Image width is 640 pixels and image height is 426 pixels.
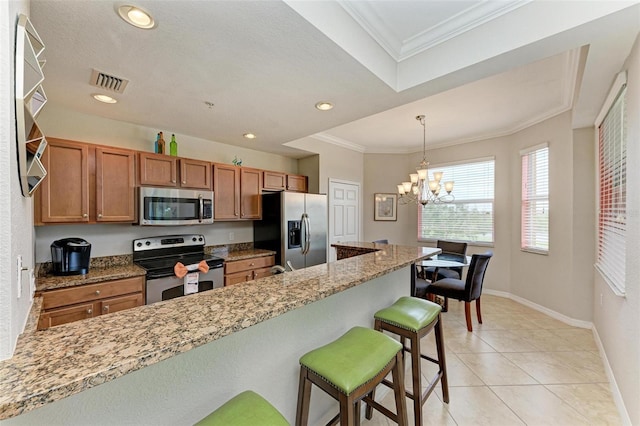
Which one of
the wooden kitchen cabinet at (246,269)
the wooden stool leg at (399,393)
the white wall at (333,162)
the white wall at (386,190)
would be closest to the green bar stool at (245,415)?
the wooden stool leg at (399,393)

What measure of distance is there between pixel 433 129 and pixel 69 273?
4950mm

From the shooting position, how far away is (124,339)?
0.75 meters

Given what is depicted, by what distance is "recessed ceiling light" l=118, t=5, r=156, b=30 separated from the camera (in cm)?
139

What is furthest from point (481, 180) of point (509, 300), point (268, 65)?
point (268, 65)

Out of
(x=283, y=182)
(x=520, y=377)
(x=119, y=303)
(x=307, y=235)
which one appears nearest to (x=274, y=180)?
(x=283, y=182)

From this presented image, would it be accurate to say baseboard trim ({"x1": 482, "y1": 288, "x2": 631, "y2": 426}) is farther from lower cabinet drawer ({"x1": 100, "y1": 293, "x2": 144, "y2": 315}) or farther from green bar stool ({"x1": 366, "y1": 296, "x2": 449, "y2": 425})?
lower cabinet drawer ({"x1": 100, "y1": 293, "x2": 144, "y2": 315})

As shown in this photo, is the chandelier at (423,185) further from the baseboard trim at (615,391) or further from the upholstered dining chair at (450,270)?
the baseboard trim at (615,391)

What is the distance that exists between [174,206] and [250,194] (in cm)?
107

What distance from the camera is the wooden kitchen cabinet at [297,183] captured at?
14.6ft

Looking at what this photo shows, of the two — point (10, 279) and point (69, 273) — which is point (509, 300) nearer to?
point (10, 279)

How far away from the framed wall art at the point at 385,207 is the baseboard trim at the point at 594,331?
2121 mm

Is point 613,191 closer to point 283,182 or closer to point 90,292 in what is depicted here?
point 283,182

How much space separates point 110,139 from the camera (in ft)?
9.91

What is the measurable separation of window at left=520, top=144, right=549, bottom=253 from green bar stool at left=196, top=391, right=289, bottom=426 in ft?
14.5
